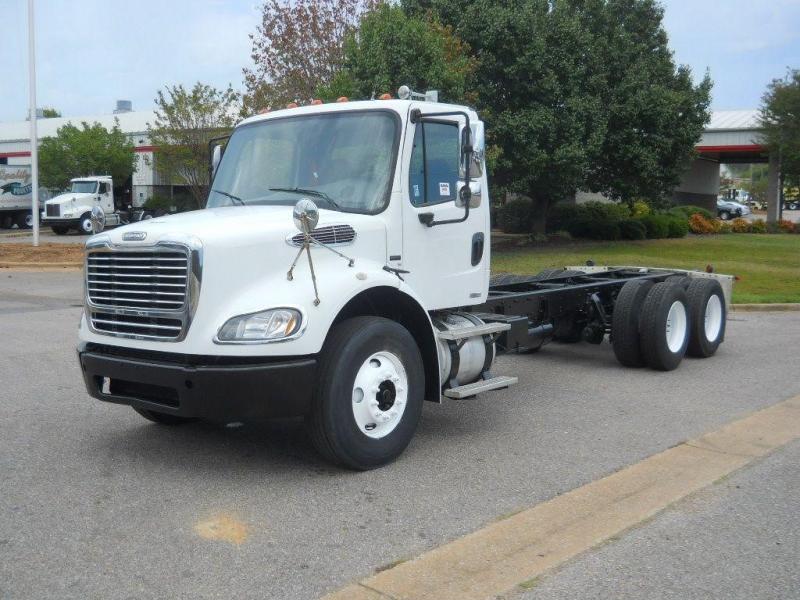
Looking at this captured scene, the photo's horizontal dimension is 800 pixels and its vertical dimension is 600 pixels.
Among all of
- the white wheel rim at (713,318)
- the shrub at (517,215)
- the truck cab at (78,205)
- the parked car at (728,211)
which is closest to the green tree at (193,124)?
the truck cab at (78,205)

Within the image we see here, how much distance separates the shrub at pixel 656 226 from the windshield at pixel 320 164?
1090 inches

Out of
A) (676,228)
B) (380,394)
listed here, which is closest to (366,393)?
(380,394)

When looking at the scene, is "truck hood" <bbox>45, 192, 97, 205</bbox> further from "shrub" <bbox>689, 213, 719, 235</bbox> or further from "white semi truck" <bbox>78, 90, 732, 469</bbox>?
"white semi truck" <bbox>78, 90, 732, 469</bbox>

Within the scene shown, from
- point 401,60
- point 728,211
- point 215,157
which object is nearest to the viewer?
point 215,157

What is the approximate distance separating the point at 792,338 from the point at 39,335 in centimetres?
1055

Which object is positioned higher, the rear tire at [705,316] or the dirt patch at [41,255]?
the dirt patch at [41,255]

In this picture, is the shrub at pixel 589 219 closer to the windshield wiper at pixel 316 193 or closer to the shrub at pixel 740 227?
the shrub at pixel 740 227

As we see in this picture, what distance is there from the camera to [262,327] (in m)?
5.58

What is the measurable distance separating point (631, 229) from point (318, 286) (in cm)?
2802

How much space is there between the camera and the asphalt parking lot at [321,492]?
177 inches

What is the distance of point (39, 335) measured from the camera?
12188mm

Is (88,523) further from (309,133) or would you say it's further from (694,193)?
(694,193)

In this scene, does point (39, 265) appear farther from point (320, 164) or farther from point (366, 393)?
point (366, 393)

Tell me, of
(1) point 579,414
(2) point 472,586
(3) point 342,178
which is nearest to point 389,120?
(3) point 342,178
